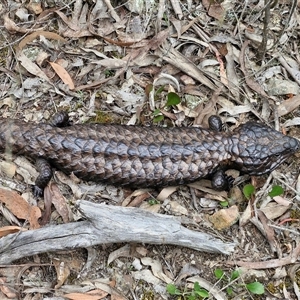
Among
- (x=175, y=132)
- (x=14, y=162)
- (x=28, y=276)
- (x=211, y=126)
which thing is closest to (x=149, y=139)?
(x=175, y=132)

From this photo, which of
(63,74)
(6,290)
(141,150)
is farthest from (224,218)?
(63,74)

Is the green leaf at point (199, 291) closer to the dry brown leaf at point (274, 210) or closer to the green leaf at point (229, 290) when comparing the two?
the green leaf at point (229, 290)

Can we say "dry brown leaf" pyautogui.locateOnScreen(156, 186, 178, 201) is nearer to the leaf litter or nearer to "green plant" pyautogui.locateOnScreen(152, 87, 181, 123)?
the leaf litter

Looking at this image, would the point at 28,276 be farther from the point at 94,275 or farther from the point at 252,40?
the point at 252,40

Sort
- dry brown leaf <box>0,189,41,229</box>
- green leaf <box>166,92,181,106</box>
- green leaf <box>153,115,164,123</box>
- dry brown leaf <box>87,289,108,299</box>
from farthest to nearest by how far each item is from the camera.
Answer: green leaf <box>153,115,164,123</box> < green leaf <box>166,92,181,106</box> < dry brown leaf <box>0,189,41,229</box> < dry brown leaf <box>87,289,108,299</box>

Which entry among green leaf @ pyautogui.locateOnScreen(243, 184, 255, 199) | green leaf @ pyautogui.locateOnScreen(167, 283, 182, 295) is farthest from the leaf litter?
green leaf @ pyautogui.locateOnScreen(167, 283, 182, 295)

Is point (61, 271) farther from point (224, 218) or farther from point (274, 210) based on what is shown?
point (274, 210)
